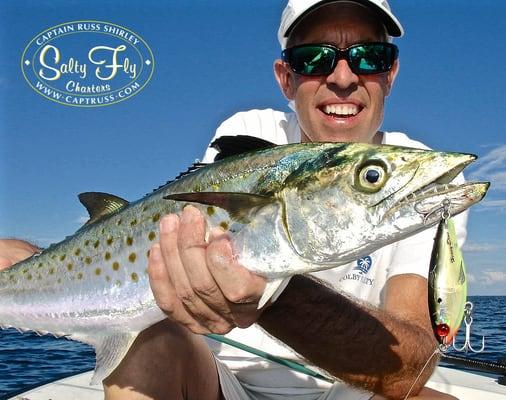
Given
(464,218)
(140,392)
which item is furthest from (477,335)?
(140,392)

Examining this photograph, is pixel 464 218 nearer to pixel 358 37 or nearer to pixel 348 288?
pixel 348 288

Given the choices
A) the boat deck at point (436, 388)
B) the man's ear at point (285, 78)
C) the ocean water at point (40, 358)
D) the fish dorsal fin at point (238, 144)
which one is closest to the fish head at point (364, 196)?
the fish dorsal fin at point (238, 144)

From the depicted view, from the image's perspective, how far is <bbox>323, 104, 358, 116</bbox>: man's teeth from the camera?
13.3 feet

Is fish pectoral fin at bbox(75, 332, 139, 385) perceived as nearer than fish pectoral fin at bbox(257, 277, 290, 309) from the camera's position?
No

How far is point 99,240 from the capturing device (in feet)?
10.7

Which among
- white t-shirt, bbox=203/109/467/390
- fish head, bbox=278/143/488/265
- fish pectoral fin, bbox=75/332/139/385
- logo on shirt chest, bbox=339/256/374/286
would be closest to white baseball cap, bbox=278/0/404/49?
white t-shirt, bbox=203/109/467/390

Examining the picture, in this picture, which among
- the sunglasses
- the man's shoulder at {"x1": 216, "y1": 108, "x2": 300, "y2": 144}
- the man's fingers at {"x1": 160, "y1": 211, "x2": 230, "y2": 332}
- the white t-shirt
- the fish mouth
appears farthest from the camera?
the man's shoulder at {"x1": 216, "y1": 108, "x2": 300, "y2": 144}

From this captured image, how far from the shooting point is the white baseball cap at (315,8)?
4121 mm

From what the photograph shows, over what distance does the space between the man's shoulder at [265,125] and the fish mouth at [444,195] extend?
2311 millimetres

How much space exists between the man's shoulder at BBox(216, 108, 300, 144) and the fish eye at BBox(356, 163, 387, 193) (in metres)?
2.16

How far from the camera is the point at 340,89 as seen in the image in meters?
4.05

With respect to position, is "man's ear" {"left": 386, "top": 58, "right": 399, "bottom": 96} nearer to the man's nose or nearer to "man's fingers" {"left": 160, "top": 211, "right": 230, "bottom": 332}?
the man's nose

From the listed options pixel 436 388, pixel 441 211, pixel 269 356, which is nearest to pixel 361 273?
pixel 269 356

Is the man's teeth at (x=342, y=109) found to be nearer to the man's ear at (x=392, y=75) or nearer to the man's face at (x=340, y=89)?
the man's face at (x=340, y=89)
